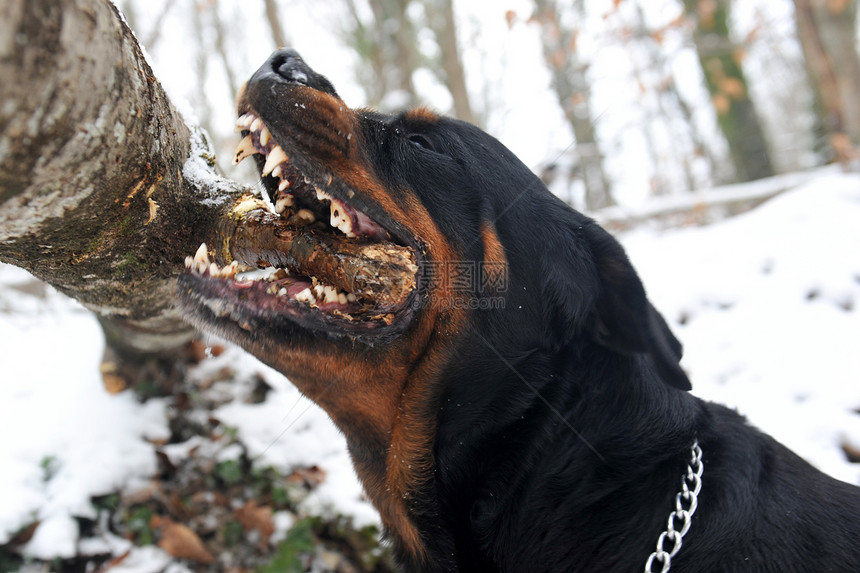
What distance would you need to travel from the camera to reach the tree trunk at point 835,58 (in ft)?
24.7

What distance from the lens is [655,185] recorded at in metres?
16.3

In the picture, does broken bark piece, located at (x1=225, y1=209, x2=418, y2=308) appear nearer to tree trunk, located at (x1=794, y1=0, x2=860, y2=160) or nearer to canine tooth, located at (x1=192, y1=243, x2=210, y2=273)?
canine tooth, located at (x1=192, y1=243, x2=210, y2=273)

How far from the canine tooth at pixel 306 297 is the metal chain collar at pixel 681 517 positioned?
1.35 m

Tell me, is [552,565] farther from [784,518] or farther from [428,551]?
[784,518]

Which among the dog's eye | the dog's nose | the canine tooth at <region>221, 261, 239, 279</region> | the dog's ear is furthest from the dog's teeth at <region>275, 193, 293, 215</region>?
→ the dog's ear

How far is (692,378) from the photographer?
11.4 ft

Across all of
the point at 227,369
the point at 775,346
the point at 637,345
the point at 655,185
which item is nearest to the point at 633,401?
the point at 637,345

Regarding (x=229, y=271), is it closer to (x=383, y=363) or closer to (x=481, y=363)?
(x=383, y=363)

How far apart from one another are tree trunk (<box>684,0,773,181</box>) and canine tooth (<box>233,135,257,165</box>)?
11.2 meters

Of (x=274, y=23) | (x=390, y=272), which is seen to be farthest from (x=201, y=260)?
(x=274, y=23)

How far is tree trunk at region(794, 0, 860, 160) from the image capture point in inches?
297

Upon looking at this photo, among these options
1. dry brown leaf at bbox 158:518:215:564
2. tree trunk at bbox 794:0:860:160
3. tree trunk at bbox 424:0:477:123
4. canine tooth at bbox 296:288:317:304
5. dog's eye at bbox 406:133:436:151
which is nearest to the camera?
canine tooth at bbox 296:288:317:304

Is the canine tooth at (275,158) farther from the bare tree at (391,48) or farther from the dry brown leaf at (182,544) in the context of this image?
the bare tree at (391,48)

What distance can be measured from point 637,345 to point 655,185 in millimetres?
15995
